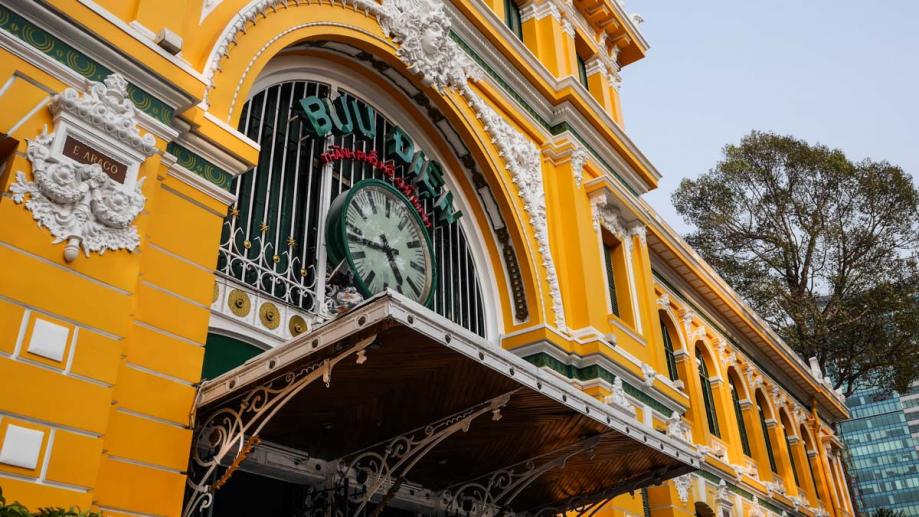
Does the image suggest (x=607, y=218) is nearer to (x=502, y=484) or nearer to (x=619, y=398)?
(x=619, y=398)

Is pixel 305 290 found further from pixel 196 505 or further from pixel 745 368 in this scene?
pixel 745 368

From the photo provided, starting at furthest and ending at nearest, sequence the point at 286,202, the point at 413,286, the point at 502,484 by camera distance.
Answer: the point at 413,286 < the point at 502,484 < the point at 286,202

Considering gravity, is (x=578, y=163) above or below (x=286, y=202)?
above

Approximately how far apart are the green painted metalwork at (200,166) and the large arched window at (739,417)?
1700 cm

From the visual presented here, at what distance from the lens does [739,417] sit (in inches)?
859

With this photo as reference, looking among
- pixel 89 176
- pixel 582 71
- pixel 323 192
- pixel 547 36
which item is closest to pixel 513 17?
pixel 547 36

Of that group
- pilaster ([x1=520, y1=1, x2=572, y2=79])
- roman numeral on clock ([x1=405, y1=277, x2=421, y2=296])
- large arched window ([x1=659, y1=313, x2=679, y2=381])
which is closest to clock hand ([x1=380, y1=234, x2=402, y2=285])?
roman numeral on clock ([x1=405, y1=277, x2=421, y2=296])

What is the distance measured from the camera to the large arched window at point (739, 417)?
21.4m

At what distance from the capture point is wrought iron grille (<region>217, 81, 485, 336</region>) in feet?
28.2

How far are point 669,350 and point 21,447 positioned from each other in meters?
16.3

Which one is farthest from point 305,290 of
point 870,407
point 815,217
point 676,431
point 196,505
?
point 870,407

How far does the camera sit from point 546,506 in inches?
410

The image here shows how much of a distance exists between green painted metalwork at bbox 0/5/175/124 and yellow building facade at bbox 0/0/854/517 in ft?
0.07

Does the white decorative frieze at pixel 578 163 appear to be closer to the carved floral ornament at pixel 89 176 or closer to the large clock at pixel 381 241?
the large clock at pixel 381 241
